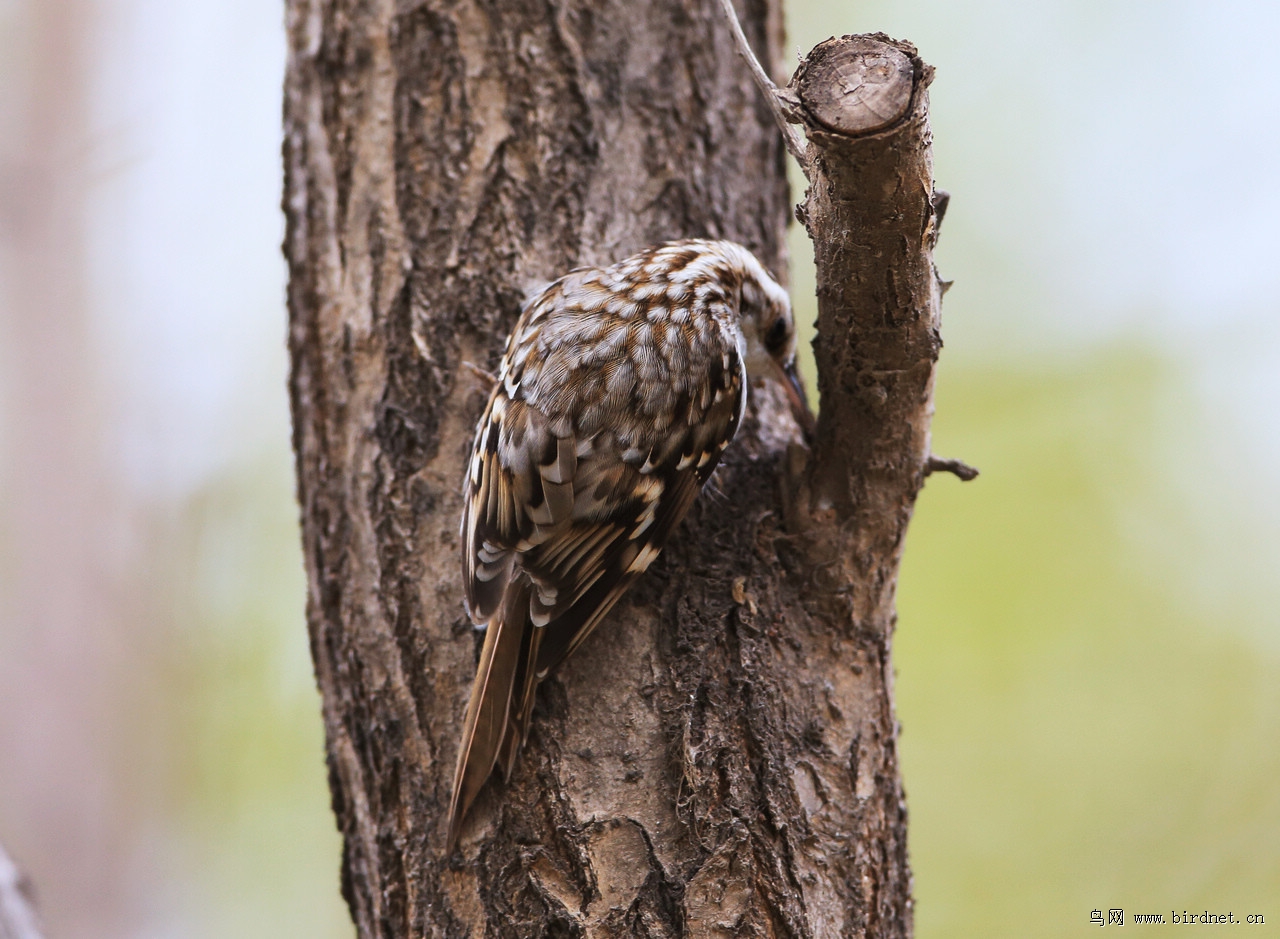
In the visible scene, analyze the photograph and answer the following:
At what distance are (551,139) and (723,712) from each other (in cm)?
131

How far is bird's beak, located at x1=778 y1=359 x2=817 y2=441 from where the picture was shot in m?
2.32

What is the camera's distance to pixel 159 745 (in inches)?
197

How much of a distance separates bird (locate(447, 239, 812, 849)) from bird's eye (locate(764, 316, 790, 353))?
225 millimetres

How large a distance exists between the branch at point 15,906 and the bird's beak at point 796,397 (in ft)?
5.53

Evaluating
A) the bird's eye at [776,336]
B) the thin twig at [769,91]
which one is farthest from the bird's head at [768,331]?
the thin twig at [769,91]

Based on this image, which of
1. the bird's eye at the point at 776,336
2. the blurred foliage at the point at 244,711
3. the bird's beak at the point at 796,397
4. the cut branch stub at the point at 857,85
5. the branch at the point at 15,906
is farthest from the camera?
the blurred foliage at the point at 244,711

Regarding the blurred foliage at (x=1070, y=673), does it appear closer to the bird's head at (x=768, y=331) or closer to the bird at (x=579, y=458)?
the bird's head at (x=768, y=331)

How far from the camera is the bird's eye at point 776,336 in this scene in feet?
8.15

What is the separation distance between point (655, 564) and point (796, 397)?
646 millimetres

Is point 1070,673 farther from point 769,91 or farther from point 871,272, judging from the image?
point 769,91

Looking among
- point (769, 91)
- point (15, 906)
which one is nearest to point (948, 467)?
point (769, 91)

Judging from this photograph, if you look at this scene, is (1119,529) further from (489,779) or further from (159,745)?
(159,745)

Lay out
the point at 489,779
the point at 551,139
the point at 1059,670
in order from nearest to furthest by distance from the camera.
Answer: the point at 489,779 → the point at 551,139 → the point at 1059,670

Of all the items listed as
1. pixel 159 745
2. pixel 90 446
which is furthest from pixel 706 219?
pixel 159 745
